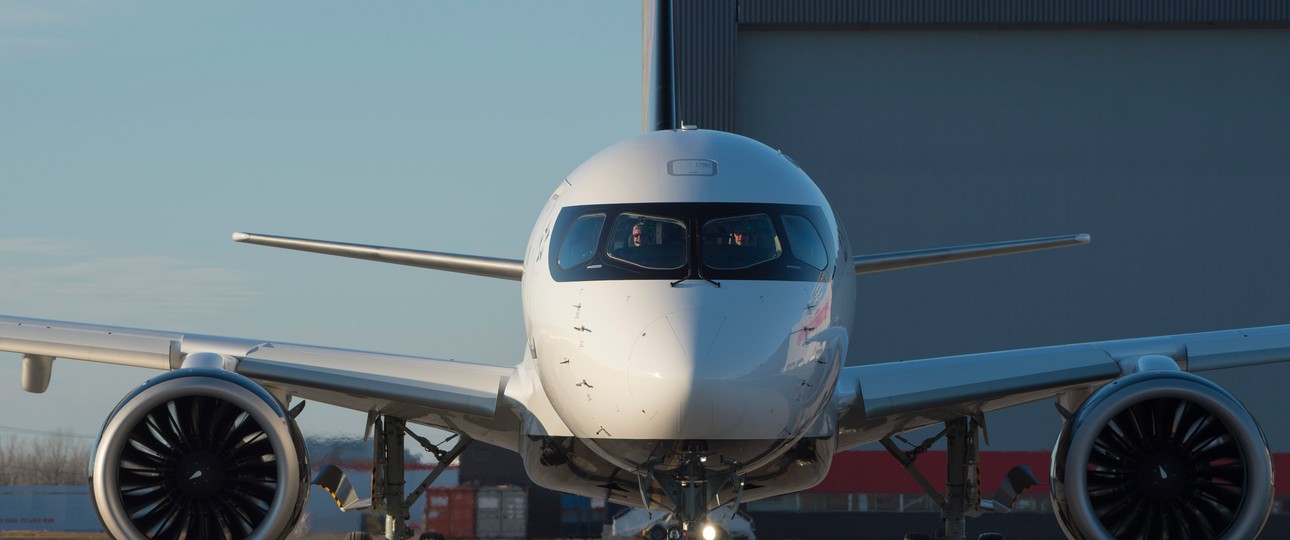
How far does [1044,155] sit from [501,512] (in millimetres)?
13565

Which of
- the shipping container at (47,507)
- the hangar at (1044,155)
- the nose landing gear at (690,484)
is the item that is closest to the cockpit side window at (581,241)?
the nose landing gear at (690,484)

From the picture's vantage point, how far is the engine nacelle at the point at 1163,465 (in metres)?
10.6

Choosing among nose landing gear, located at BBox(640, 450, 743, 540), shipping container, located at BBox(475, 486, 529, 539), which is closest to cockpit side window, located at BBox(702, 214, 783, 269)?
nose landing gear, located at BBox(640, 450, 743, 540)

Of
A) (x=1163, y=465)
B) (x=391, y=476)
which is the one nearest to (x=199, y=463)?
(x=391, y=476)

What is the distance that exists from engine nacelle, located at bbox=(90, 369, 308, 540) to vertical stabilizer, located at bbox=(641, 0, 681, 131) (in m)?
7.00

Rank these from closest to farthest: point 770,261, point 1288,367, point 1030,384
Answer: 1. point 770,261
2. point 1030,384
3. point 1288,367

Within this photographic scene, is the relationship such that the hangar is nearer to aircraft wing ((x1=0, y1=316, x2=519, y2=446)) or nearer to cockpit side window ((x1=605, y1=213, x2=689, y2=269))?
aircraft wing ((x1=0, y1=316, x2=519, y2=446))

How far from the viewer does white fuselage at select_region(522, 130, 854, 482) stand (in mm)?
8656

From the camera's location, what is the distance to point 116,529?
34.0 feet

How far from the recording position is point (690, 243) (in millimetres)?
9492

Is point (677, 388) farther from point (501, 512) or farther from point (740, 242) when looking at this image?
point (501, 512)

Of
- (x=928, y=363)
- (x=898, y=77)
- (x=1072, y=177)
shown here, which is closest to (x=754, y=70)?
(x=898, y=77)

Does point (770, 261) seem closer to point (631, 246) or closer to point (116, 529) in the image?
point (631, 246)

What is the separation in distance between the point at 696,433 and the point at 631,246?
58.7 inches
